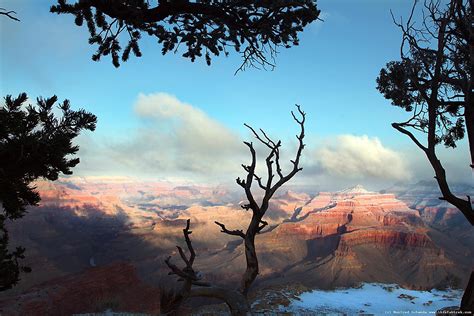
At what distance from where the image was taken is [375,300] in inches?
2095

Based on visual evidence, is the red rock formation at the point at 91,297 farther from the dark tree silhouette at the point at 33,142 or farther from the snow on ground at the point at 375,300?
the dark tree silhouette at the point at 33,142

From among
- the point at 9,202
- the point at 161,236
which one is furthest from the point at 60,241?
the point at 9,202

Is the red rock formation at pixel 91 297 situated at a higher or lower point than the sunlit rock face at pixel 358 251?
higher

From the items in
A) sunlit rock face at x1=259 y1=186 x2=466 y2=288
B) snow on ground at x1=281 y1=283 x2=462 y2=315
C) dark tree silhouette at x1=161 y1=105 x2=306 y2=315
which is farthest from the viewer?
sunlit rock face at x1=259 y1=186 x2=466 y2=288

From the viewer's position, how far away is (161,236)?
6393 inches

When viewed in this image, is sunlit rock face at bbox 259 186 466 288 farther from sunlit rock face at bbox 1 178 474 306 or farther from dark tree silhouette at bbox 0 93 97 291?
dark tree silhouette at bbox 0 93 97 291

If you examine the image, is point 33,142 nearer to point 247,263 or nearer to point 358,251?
point 247,263

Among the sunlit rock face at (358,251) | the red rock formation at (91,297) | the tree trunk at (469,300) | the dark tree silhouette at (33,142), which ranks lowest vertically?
the sunlit rock face at (358,251)

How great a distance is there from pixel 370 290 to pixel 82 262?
346 ft

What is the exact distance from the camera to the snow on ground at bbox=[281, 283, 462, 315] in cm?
3747

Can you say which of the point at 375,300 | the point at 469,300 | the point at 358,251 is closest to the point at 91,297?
the point at 469,300

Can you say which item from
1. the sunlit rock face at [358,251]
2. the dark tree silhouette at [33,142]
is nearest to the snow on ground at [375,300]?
the dark tree silhouette at [33,142]

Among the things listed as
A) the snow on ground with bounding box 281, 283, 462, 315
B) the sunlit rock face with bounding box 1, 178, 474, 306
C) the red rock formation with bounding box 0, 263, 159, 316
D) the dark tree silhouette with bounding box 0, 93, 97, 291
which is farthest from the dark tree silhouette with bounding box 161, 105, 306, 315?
the sunlit rock face with bounding box 1, 178, 474, 306

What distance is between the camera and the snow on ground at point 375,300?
3747cm
